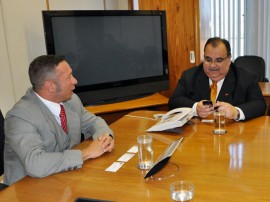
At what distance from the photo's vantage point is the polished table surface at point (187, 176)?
1.14 meters

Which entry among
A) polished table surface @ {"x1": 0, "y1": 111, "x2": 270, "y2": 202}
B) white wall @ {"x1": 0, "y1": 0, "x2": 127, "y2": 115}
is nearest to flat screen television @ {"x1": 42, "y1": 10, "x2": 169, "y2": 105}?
white wall @ {"x1": 0, "y1": 0, "x2": 127, "y2": 115}

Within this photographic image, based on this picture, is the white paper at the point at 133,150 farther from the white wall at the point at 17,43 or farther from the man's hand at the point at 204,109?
the white wall at the point at 17,43

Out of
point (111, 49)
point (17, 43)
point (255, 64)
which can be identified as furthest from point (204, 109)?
point (255, 64)

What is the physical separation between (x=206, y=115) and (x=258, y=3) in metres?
3.35

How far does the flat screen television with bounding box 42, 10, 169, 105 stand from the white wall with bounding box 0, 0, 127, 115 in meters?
0.20

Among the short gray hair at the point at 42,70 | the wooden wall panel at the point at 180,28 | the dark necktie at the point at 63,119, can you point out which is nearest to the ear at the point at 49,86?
the short gray hair at the point at 42,70

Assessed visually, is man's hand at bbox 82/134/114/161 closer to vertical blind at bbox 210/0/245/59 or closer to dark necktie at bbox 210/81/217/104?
dark necktie at bbox 210/81/217/104

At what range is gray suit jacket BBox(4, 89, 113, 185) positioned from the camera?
137 centimetres

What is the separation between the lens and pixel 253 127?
186 centimetres

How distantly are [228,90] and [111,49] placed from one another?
4.49 ft

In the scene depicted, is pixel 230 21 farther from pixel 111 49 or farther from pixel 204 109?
pixel 204 109

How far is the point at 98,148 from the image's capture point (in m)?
1.53

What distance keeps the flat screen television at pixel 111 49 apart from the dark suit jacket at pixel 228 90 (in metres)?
0.97

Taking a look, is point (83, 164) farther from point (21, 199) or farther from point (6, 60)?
point (6, 60)
